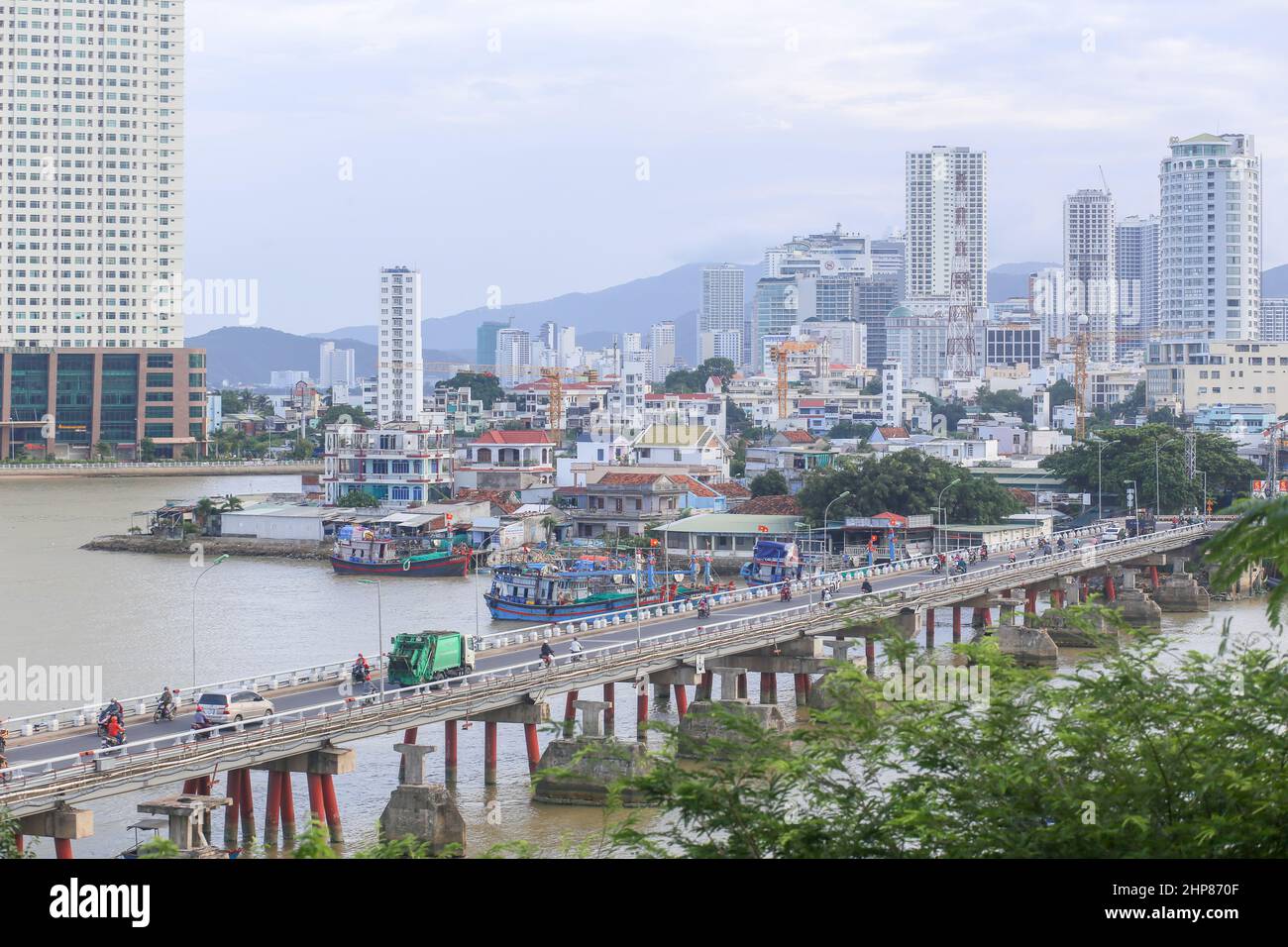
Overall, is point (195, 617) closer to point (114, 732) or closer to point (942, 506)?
point (114, 732)

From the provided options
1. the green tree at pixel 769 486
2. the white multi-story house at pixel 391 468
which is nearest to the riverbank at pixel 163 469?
the white multi-story house at pixel 391 468

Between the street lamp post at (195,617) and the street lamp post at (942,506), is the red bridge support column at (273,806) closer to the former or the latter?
the street lamp post at (195,617)

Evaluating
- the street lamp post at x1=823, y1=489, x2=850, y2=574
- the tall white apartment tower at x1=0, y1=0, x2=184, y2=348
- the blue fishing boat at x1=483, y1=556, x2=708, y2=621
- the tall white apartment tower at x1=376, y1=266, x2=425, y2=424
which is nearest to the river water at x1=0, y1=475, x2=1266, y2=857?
the blue fishing boat at x1=483, y1=556, x2=708, y2=621

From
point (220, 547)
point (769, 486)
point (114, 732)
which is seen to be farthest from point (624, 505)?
point (114, 732)

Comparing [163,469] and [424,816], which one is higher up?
[163,469]

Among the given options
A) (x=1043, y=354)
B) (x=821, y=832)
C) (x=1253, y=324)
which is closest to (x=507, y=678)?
(x=821, y=832)
